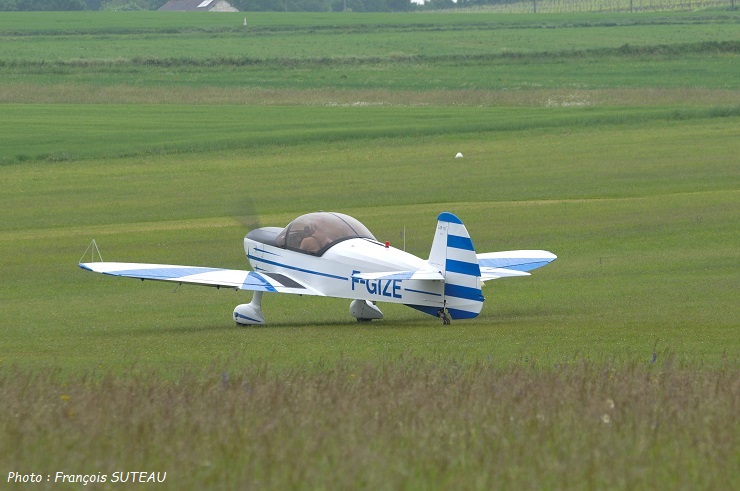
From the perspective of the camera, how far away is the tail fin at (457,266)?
51.5ft

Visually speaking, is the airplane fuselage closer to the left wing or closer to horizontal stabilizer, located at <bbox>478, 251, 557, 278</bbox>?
the left wing

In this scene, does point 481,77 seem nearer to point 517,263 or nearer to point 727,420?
point 517,263

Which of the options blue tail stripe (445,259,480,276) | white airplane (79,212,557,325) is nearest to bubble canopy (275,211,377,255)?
white airplane (79,212,557,325)

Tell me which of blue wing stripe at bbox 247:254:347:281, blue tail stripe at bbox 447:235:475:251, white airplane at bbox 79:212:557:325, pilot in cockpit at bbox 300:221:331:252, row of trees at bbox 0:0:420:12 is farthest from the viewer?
row of trees at bbox 0:0:420:12

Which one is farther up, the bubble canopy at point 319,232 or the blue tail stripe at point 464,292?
the bubble canopy at point 319,232

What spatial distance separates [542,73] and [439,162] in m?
32.0

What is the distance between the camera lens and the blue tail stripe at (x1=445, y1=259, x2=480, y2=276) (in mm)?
15797

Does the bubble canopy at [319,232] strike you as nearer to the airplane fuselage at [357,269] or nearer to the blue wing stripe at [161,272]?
the airplane fuselage at [357,269]

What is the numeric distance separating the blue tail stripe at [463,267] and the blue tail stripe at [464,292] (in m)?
0.22

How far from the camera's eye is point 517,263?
18500 mm

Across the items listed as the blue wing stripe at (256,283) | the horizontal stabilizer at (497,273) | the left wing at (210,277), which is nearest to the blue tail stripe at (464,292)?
the horizontal stabilizer at (497,273)

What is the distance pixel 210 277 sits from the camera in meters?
17.8

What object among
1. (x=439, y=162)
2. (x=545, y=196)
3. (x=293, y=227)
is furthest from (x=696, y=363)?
(x=439, y=162)

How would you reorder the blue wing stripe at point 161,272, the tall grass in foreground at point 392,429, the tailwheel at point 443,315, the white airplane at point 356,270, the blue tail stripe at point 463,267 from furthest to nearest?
the blue wing stripe at point 161,272, the tailwheel at point 443,315, the white airplane at point 356,270, the blue tail stripe at point 463,267, the tall grass in foreground at point 392,429
